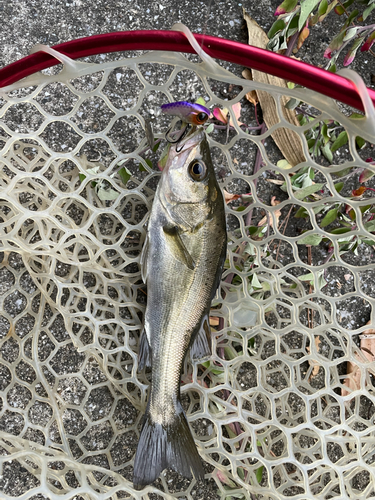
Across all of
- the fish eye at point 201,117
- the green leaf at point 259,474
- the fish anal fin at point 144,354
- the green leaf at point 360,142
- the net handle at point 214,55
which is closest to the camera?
the net handle at point 214,55

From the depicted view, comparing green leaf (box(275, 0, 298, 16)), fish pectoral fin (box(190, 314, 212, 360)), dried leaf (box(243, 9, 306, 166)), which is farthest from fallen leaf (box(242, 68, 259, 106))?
fish pectoral fin (box(190, 314, 212, 360))

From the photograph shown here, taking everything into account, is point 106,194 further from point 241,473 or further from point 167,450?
point 241,473

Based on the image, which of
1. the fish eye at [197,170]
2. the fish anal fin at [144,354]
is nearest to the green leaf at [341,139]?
the fish eye at [197,170]

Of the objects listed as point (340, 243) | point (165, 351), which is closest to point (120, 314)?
point (165, 351)

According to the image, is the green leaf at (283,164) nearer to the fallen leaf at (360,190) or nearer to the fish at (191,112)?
the fallen leaf at (360,190)

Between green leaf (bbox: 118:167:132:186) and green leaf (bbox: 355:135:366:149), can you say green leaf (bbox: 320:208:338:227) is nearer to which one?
green leaf (bbox: 355:135:366:149)

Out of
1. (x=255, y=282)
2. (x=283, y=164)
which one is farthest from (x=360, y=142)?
(x=255, y=282)

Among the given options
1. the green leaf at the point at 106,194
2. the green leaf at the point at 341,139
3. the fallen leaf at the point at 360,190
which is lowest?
the fallen leaf at the point at 360,190
